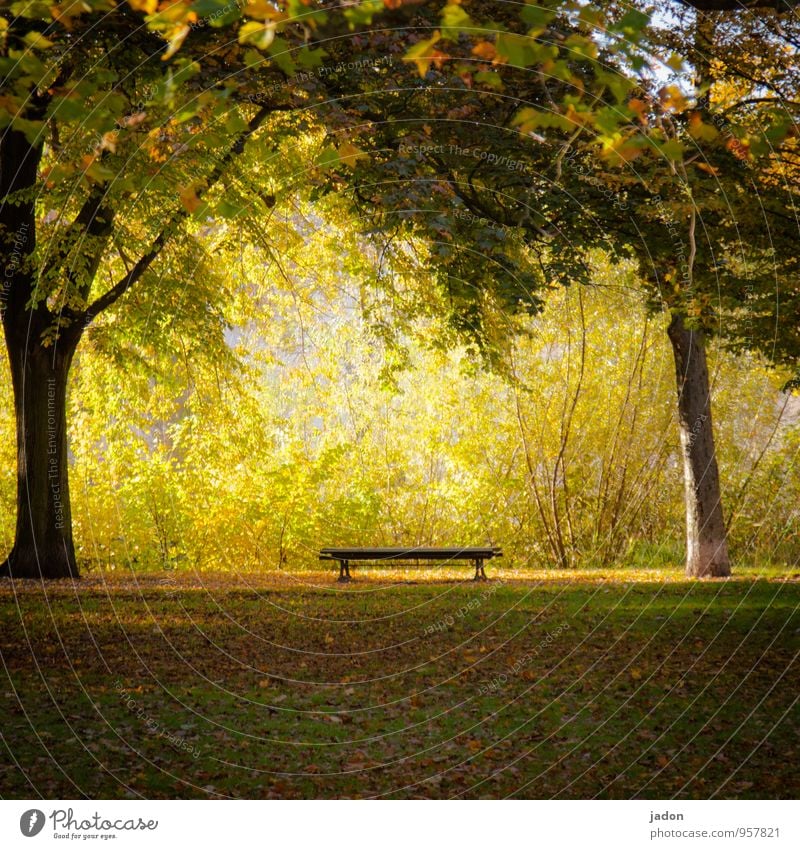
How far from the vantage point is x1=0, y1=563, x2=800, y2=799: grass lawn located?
5.84 metres

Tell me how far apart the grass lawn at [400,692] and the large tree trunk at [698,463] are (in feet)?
3.55

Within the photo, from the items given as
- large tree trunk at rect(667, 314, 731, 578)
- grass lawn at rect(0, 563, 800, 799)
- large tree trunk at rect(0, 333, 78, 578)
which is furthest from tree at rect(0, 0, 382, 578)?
large tree trunk at rect(667, 314, 731, 578)

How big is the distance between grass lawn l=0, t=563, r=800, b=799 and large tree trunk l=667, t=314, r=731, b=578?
108cm

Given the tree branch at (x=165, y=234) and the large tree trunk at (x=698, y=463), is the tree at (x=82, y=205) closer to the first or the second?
the tree branch at (x=165, y=234)

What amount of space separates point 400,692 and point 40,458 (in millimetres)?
6103

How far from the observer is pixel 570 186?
9.48 meters

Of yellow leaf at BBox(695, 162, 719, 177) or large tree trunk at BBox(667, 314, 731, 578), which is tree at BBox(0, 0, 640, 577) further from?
large tree trunk at BBox(667, 314, 731, 578)

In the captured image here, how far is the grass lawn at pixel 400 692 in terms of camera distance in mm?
5840

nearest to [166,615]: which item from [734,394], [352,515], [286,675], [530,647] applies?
[286,675]

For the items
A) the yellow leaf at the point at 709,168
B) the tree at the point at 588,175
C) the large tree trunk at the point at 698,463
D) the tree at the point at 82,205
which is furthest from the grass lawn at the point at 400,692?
the yellow leaf at the point at 709,168

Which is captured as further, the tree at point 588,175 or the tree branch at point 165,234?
the tree branch at point 165,234

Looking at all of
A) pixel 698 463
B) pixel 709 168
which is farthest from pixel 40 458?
pixel 709 168

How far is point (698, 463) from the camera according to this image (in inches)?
507

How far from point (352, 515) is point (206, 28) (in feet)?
35.4
